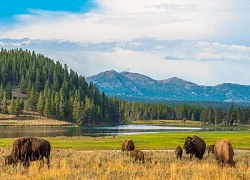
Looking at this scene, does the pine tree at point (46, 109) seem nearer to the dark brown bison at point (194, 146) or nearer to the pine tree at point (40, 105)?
the pine tree at point (40, 105)

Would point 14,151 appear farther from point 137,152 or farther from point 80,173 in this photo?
point 137,152

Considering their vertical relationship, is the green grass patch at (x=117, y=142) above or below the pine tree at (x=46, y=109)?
below

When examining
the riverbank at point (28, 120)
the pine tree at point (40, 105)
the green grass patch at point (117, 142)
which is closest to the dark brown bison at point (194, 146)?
the green grass patch at point (117, 142)

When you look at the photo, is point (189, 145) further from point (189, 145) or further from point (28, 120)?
point (28, 120)

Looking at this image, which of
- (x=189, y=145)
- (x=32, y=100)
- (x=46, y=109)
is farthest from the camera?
(x=32, y=100)

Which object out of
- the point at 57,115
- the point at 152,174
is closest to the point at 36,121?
the point at 57,115

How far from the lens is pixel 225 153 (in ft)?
87.6

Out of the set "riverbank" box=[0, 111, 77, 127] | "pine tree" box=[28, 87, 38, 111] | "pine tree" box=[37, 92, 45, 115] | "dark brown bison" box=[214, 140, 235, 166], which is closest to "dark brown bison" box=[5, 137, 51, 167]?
"dark brown bison" box=[214, 140, 235, 166]

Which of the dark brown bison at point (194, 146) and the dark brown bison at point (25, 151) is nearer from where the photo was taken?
the dark brown bison at point (25, 151)

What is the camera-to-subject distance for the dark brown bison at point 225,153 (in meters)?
26.5

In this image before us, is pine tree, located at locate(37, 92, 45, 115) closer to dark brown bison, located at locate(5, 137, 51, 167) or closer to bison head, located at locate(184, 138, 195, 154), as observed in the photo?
bison head, located at locate(184, 138, 195, 154)

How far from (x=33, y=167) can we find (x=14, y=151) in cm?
203

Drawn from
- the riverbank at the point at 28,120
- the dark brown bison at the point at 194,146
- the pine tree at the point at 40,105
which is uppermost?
the pine tree at the point at 40,105

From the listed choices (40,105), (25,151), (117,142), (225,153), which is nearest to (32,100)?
(40,105)
